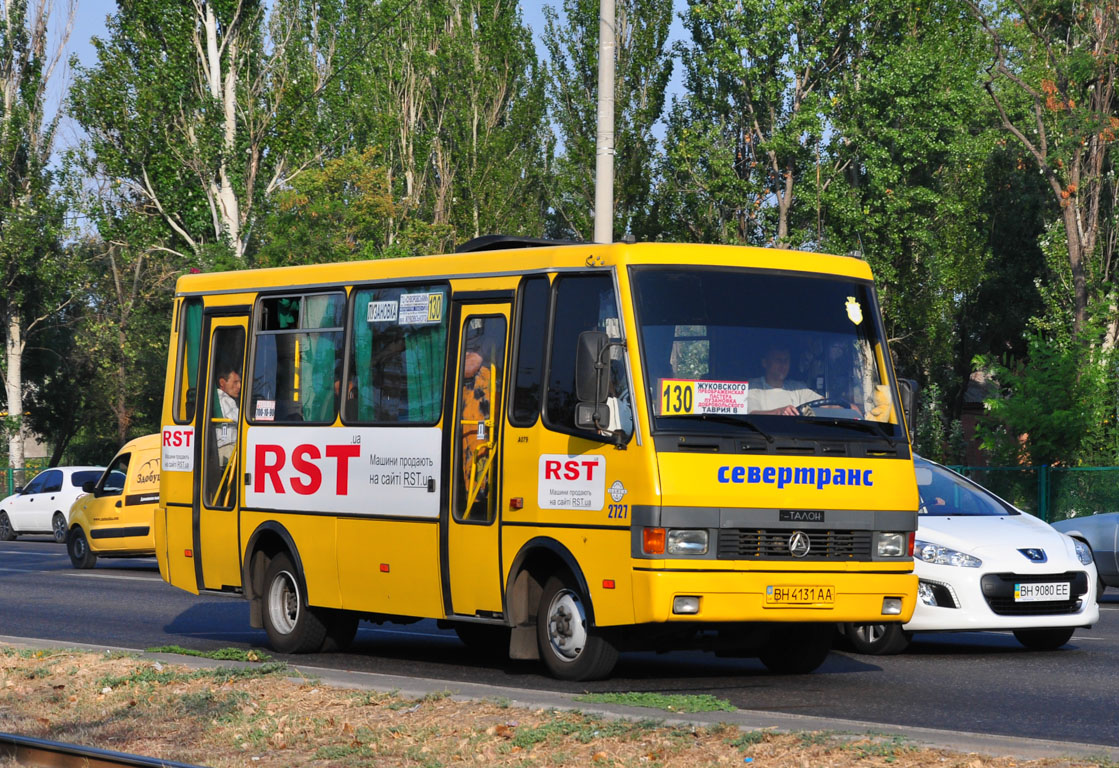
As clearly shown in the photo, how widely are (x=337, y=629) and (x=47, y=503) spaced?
82.1 feet

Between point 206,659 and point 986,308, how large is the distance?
47.2m

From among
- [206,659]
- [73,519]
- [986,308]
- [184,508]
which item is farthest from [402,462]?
[986,308]

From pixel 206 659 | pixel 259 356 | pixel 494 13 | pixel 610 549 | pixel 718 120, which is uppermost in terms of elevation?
pixel 494 13

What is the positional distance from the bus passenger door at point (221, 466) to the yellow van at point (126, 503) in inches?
435

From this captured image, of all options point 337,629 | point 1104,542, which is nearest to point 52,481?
point 1104,542

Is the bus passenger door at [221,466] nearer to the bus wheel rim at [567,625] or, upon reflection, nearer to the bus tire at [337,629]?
the bus tire at [337,629]

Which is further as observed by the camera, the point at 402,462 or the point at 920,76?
the point at 920,76

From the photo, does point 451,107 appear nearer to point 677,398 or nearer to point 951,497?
Answer: point 951,497

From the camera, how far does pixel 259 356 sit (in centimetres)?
1392

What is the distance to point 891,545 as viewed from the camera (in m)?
10.9

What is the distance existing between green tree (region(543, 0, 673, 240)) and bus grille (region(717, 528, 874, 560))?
36178 mm

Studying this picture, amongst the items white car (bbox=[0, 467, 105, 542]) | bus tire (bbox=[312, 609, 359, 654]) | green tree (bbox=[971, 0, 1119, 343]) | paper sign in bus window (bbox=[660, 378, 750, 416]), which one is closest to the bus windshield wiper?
paper sign in bus window (bbox=[660, 378, 750, 416])

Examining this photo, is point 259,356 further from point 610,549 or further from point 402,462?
point 610,549

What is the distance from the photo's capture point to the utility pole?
16484 mm
